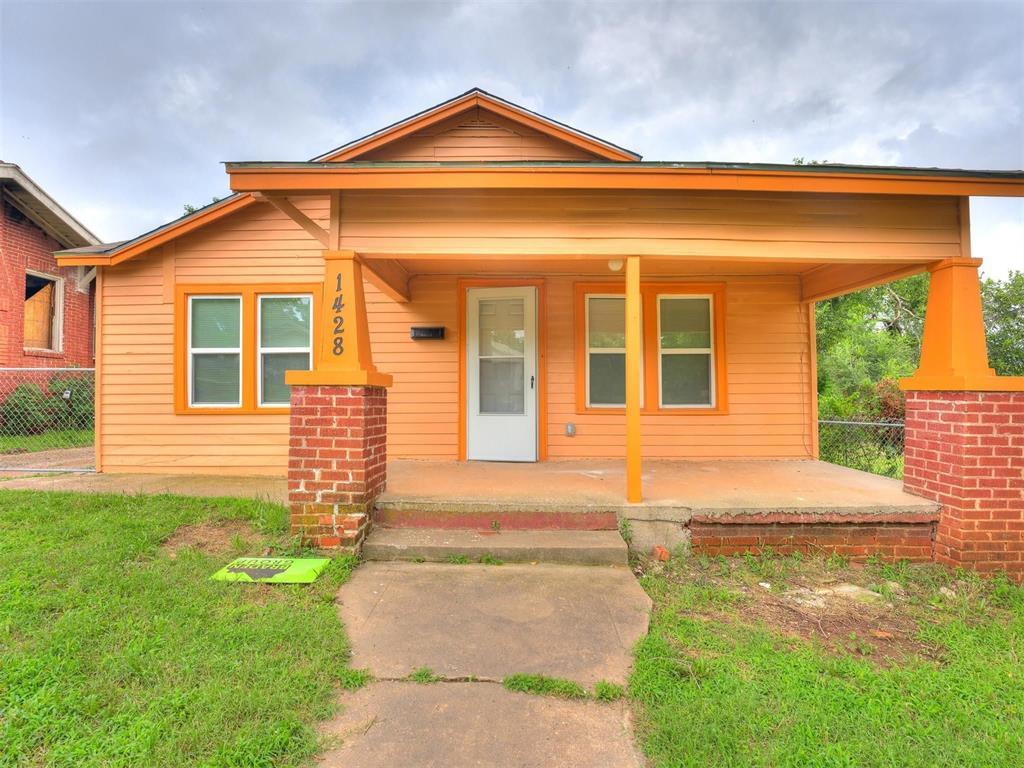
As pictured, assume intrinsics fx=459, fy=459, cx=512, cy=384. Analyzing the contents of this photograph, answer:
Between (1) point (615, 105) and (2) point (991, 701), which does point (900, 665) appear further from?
(1) point (615, 105)

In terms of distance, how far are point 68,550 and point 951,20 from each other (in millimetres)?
22504

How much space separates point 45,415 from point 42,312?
282cm

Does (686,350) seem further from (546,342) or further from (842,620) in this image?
(842,620)

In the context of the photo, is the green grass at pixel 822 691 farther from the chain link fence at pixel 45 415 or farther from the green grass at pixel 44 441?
the green grass at pixel 44 441

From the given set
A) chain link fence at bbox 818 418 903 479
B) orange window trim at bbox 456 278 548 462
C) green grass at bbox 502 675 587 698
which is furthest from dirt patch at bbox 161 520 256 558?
chain link fence at bbox 818 418 903 479

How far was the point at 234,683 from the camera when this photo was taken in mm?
1898

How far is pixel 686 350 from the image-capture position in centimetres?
574

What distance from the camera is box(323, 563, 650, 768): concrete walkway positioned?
1639 mm

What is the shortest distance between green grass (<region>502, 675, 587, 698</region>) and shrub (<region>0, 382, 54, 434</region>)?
10.6 metres

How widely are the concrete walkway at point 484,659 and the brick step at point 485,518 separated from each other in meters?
0.39

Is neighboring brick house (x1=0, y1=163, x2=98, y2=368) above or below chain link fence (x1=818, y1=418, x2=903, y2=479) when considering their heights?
above

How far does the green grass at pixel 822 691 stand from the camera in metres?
1.62

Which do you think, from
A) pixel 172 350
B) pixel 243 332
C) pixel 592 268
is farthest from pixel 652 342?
pixel 172 350

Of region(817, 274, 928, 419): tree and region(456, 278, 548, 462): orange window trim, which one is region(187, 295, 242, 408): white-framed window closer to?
region(456, 278, 548, 462): orange window trim
